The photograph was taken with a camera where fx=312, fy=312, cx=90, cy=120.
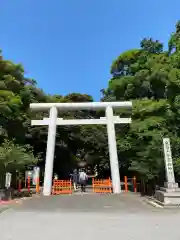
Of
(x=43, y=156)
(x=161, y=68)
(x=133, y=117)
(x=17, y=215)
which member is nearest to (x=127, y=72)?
(x=161, y=68)

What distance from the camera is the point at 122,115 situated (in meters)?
25.9

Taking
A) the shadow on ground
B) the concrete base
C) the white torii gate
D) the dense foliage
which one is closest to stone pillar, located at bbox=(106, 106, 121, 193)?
the white torii gate

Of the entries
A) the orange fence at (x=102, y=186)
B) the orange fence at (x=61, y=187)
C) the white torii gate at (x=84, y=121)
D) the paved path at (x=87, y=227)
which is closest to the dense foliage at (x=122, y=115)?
the white torii gate at (x=84, y=121)

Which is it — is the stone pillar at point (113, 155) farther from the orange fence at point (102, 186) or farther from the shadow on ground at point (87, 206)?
the shadow on ground at point (87, 206)

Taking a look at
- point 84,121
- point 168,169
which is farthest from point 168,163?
point 84,121

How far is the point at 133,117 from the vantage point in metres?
22.2

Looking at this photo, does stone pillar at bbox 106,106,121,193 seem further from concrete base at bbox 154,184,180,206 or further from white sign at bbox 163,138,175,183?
concrete base at bbox 154,184,180,206

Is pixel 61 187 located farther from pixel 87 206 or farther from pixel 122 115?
pixel 87 206

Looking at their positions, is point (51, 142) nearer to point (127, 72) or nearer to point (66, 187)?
point (66, 187)

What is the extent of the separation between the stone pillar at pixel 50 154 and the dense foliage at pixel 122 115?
1312mm

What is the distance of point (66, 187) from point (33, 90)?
1131cm

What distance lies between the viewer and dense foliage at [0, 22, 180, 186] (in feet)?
55.2

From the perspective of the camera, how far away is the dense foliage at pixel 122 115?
55.2 ft

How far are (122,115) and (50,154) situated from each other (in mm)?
7943
